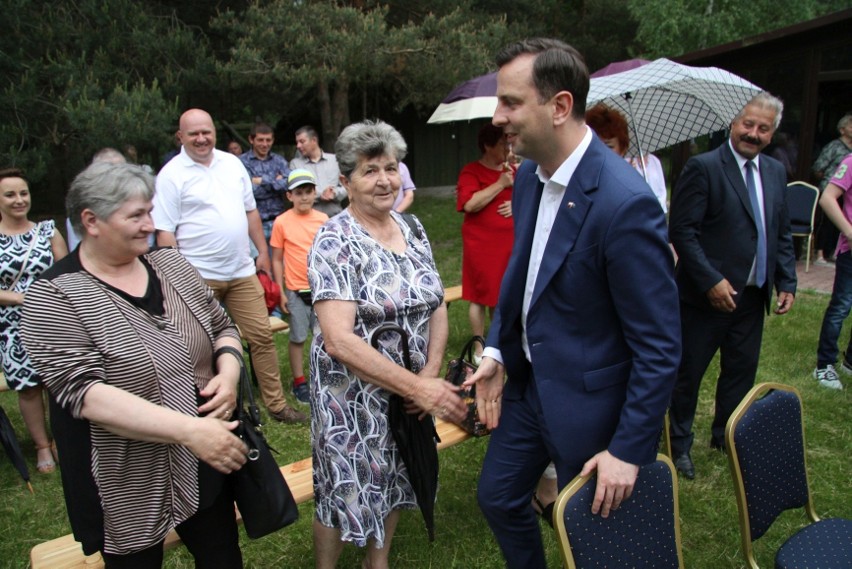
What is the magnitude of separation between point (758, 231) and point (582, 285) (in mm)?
2019

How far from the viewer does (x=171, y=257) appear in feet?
7.25

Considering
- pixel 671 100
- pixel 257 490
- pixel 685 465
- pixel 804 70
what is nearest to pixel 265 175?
pixel 671 100

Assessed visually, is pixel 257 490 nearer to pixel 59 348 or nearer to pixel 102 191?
pixel 59 348

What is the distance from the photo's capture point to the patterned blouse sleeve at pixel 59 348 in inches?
70.4

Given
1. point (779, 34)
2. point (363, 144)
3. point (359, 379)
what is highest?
point (779, 34)

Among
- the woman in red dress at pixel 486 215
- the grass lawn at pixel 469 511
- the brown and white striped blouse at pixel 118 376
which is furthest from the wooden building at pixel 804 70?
the brown and white striped blouse at pixel 118 376

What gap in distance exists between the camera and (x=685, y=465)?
362 centimetres

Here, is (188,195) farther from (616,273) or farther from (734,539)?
(734,539)

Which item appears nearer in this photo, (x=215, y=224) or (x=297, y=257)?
(x=215, y=224)

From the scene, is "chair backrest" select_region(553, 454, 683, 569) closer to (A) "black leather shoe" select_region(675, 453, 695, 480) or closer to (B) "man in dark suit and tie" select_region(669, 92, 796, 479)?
(B) "man in dark suit and tie" select_region(669, 92, 796, 479)

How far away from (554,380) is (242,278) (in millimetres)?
2845

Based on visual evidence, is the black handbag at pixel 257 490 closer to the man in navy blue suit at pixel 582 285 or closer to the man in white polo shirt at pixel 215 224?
the man in navy blue suit at pixel 582 285

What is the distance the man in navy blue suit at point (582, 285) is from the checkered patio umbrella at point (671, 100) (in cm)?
242

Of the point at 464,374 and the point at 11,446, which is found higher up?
the point at 464,374
